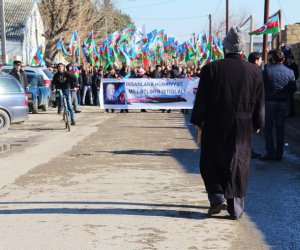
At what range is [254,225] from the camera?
235 inches

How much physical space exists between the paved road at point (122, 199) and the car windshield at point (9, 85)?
7.72 feet

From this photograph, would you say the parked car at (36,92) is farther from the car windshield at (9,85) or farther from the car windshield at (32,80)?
the car windshield at (9,85)

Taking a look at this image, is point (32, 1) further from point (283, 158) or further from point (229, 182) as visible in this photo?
point (229, 182)

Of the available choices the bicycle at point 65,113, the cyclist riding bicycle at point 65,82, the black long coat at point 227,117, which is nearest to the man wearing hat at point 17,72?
the cyclist riding bicycle at point 65,82

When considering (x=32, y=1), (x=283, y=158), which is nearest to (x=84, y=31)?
(x=32, y=1)

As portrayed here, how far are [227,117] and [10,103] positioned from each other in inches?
401

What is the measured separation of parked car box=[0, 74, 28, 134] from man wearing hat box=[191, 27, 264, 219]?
986 cm

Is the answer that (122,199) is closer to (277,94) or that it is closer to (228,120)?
(228,120)

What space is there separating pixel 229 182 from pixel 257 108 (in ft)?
2.73

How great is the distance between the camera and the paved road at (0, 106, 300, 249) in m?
5.42

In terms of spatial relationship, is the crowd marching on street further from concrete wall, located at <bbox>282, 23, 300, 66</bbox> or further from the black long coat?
concrete wall, located at <bbox>282, 23, 300, 66</bbox>

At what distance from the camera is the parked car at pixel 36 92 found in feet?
68.4

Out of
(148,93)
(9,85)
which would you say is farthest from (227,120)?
(148,93)

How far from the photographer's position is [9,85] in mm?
15234
